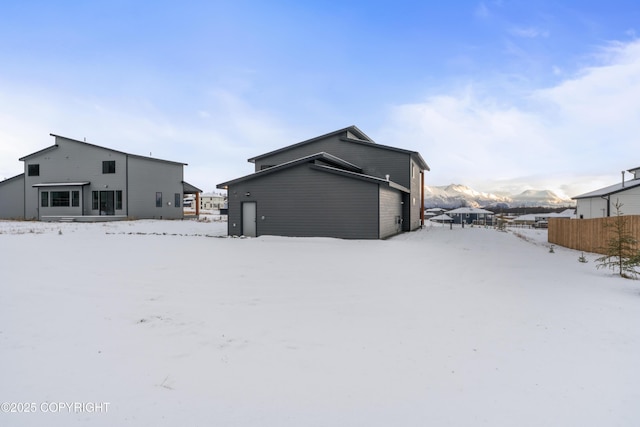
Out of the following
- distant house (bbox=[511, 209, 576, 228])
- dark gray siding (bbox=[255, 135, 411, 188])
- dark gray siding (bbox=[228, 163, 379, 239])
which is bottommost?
distant house (bbox=[511, 209, 576, 228])

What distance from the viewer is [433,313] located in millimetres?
5367

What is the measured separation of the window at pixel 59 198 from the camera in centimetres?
3067

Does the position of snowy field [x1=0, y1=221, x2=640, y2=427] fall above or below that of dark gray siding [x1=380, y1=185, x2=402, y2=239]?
below

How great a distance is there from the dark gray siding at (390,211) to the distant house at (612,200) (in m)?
16.3

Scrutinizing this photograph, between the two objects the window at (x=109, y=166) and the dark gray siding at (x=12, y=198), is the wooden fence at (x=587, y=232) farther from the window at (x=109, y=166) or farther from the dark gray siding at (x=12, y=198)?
the dark gray siding at (x=12, y=198)

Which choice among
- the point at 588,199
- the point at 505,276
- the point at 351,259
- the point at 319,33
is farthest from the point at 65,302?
the point at 588,199

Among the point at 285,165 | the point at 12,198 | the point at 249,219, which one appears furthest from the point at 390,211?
the point at 12,198

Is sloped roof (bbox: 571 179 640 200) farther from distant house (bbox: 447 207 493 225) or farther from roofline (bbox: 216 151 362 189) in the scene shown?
roofline (bbox: 216 151 362 189)

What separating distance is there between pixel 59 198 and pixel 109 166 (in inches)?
233

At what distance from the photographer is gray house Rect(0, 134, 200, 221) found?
29828 mm

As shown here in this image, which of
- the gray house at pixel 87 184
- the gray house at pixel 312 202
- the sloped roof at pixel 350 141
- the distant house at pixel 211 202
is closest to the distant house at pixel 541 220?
the sloped roof at pixel 350 141

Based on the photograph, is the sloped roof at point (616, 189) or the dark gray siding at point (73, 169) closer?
the sloped roof at point (616, 189)

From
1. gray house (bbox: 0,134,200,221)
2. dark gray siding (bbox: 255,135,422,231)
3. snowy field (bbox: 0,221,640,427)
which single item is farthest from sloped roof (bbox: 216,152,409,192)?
gray house (bbox: 0,134,200,221)

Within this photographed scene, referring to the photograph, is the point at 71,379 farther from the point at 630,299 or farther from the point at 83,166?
the point at 83,166
